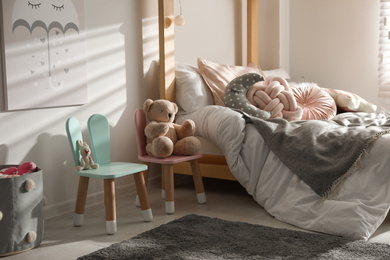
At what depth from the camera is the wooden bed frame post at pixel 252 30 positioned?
4.12m

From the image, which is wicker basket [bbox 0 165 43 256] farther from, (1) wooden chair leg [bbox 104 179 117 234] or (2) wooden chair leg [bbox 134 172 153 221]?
(2) wooden chair leg [bbox 134 172 153 221]

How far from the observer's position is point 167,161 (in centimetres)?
263

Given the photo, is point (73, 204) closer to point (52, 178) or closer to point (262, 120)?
point (52, 178)

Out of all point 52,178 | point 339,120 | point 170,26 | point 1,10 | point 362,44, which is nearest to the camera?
point 1,10

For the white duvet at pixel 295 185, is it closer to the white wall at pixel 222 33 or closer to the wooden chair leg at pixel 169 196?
the wooden chair leg at pixel 169 196

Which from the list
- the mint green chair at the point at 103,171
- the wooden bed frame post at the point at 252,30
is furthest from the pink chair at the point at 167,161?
the wooden bed frame post at the point at 252,30

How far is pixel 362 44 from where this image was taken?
13.9 ft

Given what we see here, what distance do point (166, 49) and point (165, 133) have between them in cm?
70

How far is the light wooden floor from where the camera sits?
7.04 feet

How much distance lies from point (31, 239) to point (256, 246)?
0.96 m

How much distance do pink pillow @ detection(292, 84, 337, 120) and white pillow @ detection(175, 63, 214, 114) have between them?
2.08 feet

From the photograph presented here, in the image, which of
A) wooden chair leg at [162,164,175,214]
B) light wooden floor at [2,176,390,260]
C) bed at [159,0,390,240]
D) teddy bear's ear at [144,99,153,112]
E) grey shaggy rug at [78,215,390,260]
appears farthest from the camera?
teddy bear's ear at [144,99,153,112]

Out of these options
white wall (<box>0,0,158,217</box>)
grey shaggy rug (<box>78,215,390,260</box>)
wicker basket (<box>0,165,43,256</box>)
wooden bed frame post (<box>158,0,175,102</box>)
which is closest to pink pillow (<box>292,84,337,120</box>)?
wooden bed frame post (<box>158,0,175,102</box>)

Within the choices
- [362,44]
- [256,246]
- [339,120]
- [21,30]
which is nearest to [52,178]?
[21,30]
